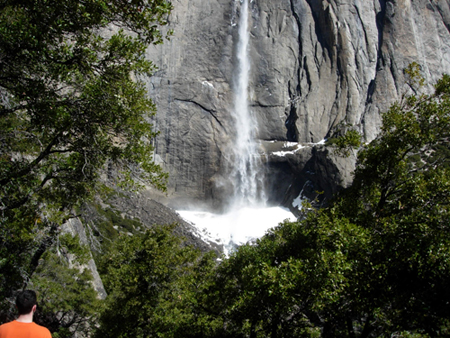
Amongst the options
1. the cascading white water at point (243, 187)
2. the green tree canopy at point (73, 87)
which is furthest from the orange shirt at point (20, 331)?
the cascading white water at point (243, 187)

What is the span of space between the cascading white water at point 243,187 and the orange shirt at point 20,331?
50.5 metres

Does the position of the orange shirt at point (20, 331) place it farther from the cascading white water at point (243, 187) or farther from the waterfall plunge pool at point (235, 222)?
the cascading white water at point (243, 187)

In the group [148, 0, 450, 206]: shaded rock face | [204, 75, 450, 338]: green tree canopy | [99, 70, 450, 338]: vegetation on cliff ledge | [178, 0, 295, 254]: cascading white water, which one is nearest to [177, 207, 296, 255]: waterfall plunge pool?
[178, 0, 295, 254]: cascading white water

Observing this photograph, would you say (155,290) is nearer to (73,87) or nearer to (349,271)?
(349,271)

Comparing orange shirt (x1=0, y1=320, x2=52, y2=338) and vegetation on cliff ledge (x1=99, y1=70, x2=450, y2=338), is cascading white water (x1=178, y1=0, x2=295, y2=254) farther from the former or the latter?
orange shirt (x1=0, y1=320, x2=52, y2=338)

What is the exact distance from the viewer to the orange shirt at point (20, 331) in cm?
396

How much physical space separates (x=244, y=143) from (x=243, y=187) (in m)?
8.07

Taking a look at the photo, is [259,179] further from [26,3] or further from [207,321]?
[26,3]

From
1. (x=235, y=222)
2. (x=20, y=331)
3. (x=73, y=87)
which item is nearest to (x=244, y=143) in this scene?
(x=235, y=222)

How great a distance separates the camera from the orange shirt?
3.96 metres

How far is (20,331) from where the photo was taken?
3990 millimetres

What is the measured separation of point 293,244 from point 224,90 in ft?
176

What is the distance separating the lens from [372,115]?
60.8m

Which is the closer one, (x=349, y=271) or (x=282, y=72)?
(x=349, y=271)
